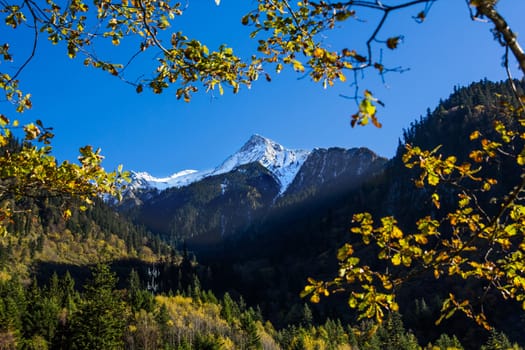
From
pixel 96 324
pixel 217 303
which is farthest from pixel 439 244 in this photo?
pixel 217 303

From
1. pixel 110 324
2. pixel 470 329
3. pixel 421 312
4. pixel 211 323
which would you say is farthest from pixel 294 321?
pixel 110 324

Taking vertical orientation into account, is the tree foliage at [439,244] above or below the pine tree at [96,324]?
below

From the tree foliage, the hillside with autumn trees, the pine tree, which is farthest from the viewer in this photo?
the hillside with autumn trees

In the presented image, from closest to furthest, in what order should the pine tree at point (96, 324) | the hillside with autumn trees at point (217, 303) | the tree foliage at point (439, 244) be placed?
1. the tree foliage at point (439, 244)
2. the pine tree at point (96, 324)
3. the hillside with autumn trees at point (217, 303)

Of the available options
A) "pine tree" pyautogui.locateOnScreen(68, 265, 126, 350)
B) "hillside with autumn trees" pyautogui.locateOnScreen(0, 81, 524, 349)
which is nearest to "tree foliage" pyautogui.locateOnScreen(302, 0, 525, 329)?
"hillside with autumn trees" pyautogui.locateOnScreen(0, 81, 524, 349)

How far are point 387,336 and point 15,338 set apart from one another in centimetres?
5875

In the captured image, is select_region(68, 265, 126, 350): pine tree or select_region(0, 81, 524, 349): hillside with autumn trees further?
select_region(0, 81, 524, 349): hillside with autumn trees

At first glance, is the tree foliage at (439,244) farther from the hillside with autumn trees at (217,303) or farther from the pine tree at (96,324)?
the pine tree at (96,324)

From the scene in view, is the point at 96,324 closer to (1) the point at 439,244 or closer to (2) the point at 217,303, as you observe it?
(1) the point at 439,244

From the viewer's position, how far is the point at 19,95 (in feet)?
18.8

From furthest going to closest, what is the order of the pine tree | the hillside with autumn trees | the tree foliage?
the hillside with autumn trees
the pine tree
the tree foliage

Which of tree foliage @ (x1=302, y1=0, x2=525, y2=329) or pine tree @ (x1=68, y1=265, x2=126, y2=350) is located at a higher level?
pine tree @ (x1=68, y1=265, x2=126, y2=350)

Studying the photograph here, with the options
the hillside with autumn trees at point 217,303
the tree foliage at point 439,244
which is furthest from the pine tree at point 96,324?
the tree foliage at point 439,244

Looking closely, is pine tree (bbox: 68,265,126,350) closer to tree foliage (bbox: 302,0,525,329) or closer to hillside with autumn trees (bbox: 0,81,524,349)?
hillside with autumn trees (bbox: 0,81,524,349)
